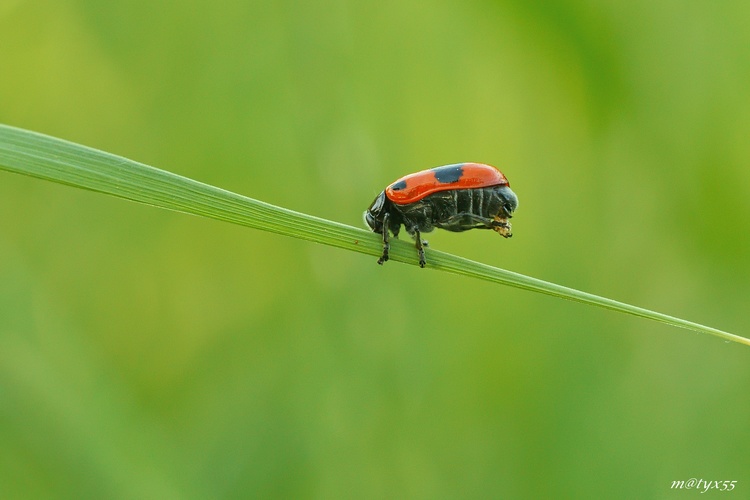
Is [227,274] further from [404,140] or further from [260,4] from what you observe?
[260,4]

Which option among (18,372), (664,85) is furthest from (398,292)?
(664,85)

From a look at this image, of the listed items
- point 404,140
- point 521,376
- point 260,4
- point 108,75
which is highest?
point 260,4

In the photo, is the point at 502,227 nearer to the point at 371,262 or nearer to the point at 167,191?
the point at 371,262

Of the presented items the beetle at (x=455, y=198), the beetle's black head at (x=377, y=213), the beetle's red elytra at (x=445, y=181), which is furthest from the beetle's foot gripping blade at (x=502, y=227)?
the beetle's black head at (x=377, y=213)

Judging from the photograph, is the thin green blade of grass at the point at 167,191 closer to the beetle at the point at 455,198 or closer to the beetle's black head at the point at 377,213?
the beetle at the point at 455,198

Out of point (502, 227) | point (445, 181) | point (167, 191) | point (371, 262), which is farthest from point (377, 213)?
point (167, 191)

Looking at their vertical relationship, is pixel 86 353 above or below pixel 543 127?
below
